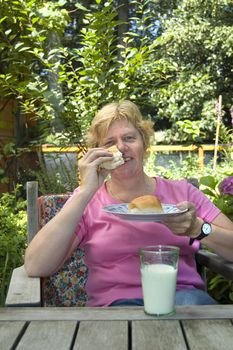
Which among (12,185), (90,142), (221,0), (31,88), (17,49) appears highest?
(221,0)

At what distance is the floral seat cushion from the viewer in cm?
217

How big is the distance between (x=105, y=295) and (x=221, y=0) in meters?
13.2

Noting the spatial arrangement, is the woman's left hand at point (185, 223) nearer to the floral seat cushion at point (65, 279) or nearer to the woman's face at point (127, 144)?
the woman's face at point (127, 144)

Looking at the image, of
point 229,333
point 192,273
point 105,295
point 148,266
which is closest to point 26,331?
point 148,266

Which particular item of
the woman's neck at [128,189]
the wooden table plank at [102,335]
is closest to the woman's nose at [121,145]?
the woman's neck at [128,189]

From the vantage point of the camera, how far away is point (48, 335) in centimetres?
119

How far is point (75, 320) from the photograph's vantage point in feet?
4.22

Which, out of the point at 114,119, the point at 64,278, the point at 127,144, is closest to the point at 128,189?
the point at 127,144

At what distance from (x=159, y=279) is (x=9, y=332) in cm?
38

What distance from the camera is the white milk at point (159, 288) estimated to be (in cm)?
129

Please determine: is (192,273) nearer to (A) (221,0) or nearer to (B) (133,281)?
(B) (133,281)

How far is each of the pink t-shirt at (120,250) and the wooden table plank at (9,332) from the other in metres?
0.58

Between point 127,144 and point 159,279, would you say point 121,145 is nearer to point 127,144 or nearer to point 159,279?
point 127,144

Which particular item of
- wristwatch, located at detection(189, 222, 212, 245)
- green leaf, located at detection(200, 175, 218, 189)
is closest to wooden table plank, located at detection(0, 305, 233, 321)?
wristwatch, located at detection(189, 222, 212, 245)
